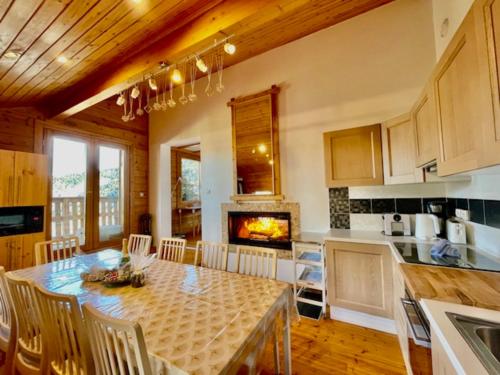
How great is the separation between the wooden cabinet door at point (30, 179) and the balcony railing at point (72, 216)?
1.95 feet

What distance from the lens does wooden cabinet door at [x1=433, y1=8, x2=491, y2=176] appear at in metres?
0.94

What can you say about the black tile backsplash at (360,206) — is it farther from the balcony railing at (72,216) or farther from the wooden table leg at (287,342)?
the balcony railing at (72,216)

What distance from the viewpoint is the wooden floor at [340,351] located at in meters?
1.66

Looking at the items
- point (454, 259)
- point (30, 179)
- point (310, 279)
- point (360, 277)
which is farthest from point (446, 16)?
point (30, 179)

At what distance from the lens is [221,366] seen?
0.80 meters

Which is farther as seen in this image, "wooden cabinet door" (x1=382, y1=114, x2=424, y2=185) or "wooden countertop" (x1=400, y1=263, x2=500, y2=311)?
"wooden cabinet door" (x1=382, y1=114, x2=424, y2=185)

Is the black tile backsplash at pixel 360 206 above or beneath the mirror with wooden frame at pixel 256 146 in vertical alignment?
beneath

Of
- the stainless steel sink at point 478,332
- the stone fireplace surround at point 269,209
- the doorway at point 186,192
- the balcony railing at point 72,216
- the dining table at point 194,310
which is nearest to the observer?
the stainless steel sink at point 478,332

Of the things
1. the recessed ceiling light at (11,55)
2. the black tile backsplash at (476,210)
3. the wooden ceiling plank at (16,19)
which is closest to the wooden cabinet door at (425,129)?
the black tile backsplash at (476,210)

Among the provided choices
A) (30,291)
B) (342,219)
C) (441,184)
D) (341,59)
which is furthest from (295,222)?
(30,291)

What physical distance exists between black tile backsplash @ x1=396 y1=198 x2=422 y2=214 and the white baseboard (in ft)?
3.74

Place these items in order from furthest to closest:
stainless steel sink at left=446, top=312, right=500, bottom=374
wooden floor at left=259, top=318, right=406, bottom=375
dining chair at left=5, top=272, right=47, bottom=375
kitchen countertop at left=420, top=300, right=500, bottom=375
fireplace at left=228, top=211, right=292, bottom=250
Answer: fireplace at left=228, top=211, right=292, bottom=250
wooden floor at left=259, top=318, right=406, bottom=375
dining chair at left=5, top=272, right=47, bottom=375
stainless steel sink at left=446, top=312, right=500, bottom=374
kitchen countertop at left=420, top=300, right=500, bottom=375

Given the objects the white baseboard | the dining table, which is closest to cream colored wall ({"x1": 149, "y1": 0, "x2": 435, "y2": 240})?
the white baseboard

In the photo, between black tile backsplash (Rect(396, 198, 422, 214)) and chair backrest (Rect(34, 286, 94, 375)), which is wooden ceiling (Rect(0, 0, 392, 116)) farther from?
black tile backsplash (Rect(396, 198, 422, 214))
